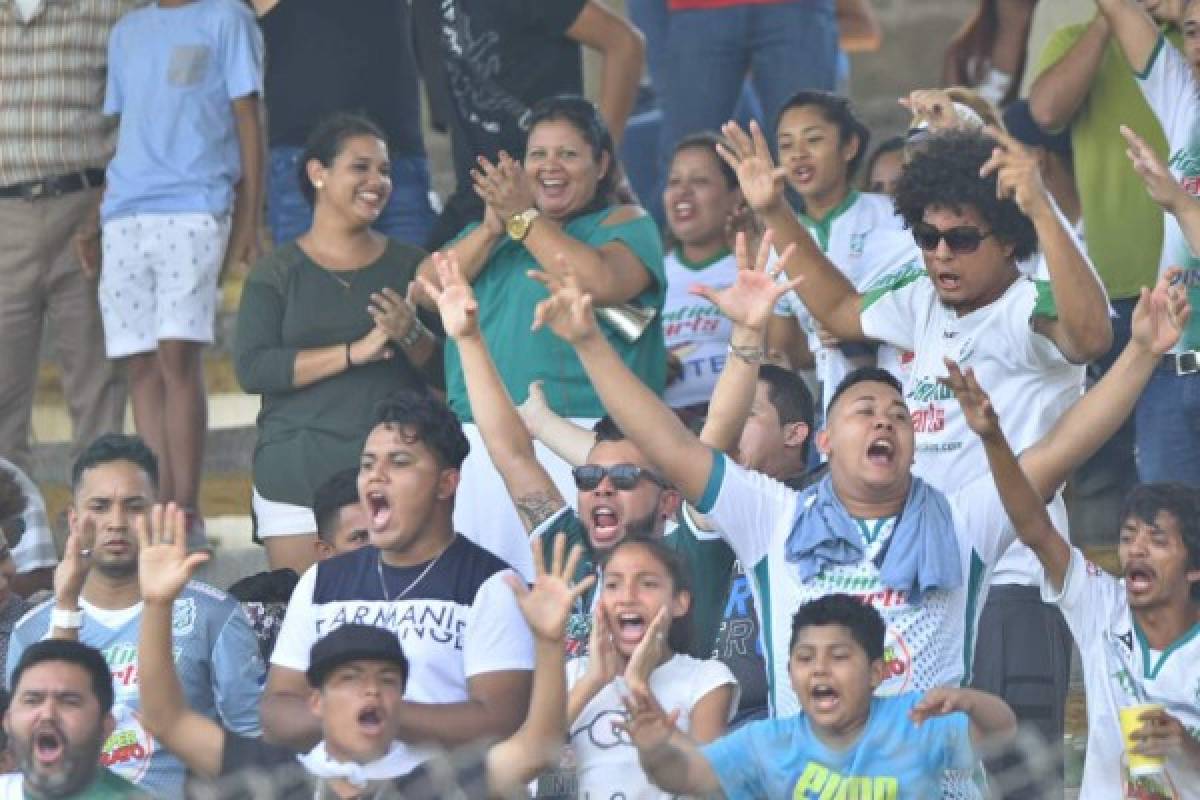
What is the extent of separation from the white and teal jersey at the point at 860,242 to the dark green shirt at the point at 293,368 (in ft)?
3.87

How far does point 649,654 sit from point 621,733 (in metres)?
0.33

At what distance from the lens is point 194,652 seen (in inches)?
294

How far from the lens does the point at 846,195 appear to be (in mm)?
9125

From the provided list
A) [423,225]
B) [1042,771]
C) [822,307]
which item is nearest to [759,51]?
[423,225]

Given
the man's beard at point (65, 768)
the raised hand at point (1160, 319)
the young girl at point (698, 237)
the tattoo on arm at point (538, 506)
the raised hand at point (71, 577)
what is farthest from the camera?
the young girl at point (698, 237)

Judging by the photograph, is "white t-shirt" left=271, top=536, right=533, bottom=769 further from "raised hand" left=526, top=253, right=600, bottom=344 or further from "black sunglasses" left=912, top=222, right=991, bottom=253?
"black sunglasses" left=912, top=222, right=991, bottom=253

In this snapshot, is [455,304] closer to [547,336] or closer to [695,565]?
[695,565]

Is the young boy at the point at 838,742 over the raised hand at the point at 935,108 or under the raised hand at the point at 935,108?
under

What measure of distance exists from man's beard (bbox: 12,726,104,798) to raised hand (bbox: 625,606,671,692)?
1164 mm

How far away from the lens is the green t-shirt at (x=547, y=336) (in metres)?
8.61

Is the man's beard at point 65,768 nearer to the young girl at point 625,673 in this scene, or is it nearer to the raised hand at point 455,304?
the young girl at point 625,673

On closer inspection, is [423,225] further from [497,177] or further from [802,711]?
[802,711]

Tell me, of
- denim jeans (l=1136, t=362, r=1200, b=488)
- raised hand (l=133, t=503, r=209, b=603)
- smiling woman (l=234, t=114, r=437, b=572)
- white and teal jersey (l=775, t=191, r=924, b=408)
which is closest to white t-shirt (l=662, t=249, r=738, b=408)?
white and teal jersey (l=775, t=191, r=924, b=408)

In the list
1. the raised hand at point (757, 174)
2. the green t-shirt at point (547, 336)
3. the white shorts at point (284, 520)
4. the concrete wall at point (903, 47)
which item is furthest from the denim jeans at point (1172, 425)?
the concrete wall at point (903, 47)
